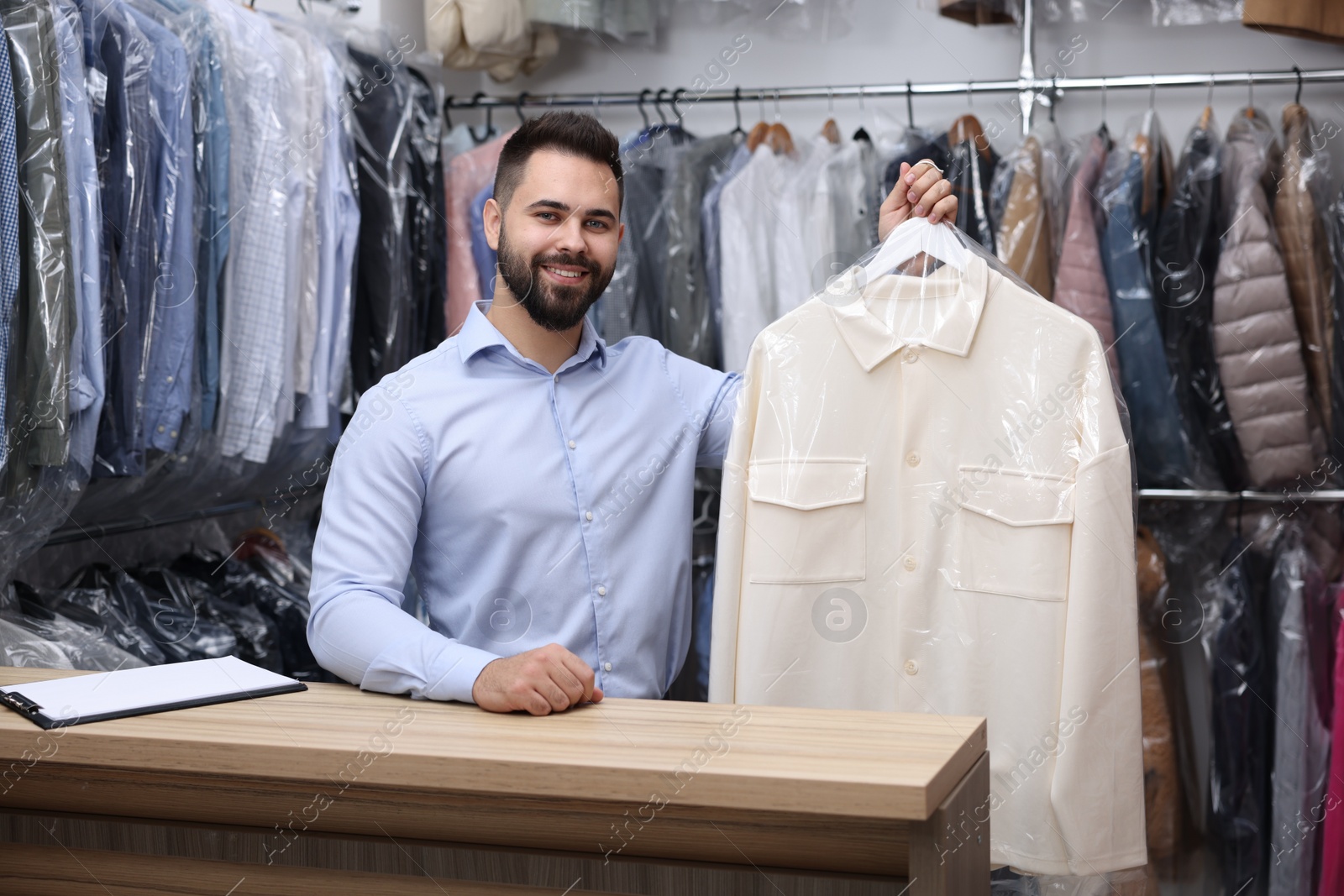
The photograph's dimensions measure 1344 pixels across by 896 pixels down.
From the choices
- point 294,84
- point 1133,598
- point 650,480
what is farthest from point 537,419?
point 294,84

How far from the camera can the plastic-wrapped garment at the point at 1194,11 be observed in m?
2.83

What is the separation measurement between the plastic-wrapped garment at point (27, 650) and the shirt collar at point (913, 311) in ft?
4.55

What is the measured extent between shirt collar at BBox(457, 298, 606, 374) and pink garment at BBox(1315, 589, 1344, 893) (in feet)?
5.25

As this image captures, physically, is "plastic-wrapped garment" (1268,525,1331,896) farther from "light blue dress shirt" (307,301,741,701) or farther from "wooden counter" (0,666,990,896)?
"wooden counter" (0,666,990,896)

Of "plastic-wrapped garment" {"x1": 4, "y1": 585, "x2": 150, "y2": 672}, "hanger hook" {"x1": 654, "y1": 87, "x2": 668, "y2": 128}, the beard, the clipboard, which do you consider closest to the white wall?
"hanger hook" {"x1": 654, "y1": 87, "x2": 668, "y2": 128}

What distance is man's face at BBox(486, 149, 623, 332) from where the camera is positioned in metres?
1.79

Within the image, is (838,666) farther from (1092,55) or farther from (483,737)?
(1092,55)

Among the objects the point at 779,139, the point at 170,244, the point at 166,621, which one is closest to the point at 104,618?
the point at 166,621

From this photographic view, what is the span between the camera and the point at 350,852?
1280mm

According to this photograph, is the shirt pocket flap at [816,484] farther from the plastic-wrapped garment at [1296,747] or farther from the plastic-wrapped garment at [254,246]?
the plastic-wrapped garment at [1296,747]

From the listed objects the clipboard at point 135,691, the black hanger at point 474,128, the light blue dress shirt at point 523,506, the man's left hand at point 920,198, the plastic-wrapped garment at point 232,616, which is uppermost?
the black hanger at point 474,128

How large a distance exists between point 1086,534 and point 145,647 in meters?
1.71

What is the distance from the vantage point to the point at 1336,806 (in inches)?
93.0

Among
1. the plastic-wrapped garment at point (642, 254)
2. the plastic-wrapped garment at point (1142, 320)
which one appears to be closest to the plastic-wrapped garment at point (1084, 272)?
the plastic-wrapped garment at point (1142, 320)
